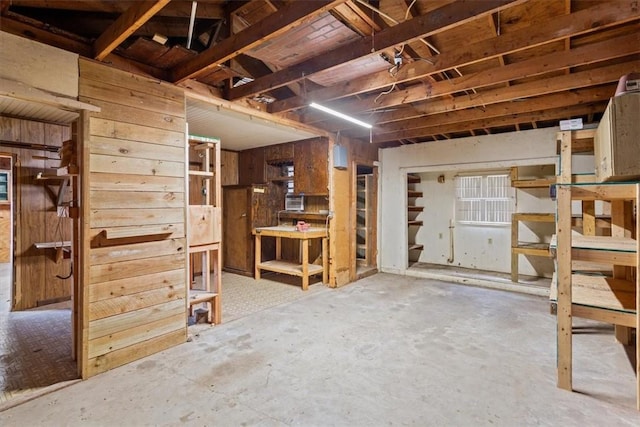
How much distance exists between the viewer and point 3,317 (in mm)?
3611

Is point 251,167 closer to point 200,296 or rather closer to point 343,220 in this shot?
point 343,220

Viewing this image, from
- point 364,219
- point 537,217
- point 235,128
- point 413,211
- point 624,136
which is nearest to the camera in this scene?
point 624,136

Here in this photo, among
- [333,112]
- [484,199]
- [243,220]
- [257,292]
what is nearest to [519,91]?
[333,112]

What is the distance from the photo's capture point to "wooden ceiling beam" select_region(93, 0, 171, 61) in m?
1.76

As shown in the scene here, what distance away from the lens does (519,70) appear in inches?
110

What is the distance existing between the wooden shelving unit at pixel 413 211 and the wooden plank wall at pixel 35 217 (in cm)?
589

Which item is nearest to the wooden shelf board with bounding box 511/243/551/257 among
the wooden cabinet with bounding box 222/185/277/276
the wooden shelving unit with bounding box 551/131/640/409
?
the wooden shelving unit with bounding box 551/131/640/409

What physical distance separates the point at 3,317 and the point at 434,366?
4.66 meters

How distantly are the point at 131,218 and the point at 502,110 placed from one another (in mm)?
4334

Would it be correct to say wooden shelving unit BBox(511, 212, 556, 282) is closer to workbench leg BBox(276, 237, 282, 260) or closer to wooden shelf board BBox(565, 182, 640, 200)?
wooden shelf board BBox(565, 182, 640, 200)

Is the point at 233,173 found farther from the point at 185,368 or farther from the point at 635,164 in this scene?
the point at 635,164

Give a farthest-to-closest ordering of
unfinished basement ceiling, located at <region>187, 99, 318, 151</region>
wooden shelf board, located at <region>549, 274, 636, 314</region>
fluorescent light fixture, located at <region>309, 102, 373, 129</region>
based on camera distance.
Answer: unfinished basement ceiling, located at <region>187, 99, 318, 151</region> → fluorescent light fixture, located at <region>309, 102, 373, 129</region> → wooden shelf board, located at <region>549, 274, 636, 314</region>

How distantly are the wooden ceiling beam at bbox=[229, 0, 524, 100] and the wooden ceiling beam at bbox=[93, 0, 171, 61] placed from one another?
1.21 metres

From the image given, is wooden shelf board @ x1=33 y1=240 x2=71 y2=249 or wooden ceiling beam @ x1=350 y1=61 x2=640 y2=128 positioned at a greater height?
wooden ceiling beam @ x1=350 y1=61 x2=640 y2=128
